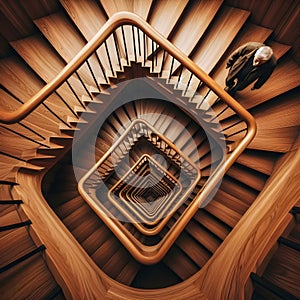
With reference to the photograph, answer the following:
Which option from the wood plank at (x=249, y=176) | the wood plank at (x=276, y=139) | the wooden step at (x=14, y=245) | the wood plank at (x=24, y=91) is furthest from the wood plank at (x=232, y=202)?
the wood plank at (x=24, y=91)

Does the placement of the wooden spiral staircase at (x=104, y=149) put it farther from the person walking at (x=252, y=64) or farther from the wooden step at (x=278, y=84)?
the person walking at (x=252, y=64)

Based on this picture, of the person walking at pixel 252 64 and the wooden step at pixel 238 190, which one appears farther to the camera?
the wooden step at pixel 238 190

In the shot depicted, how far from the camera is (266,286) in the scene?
1.32 meters

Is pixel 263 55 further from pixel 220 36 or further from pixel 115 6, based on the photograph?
pixel 115 6

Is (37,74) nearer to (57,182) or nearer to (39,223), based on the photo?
(57,182)

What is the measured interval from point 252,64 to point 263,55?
0.27 meters

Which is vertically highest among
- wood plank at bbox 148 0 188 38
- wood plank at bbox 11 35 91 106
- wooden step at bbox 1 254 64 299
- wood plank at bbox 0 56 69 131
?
wood plank at bbox 148 0 188 38

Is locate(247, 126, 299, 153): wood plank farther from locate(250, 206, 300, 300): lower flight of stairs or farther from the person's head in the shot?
locate(250, 206, 300, 300): lower flight of stairs

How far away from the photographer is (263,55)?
2312mm

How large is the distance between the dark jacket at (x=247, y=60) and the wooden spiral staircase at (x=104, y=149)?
1.23ft

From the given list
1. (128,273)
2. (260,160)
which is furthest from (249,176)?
(128,273)

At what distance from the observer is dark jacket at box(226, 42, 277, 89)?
2.44m

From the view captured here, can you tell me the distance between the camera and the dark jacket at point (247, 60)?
2441 mm

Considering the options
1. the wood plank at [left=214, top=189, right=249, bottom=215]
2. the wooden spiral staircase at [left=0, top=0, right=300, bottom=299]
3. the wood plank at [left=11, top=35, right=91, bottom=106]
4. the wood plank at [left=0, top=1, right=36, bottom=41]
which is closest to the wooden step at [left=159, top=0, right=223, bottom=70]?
the wooden spiral staircase at [left=0, top=0, right=300, bottom=299]
